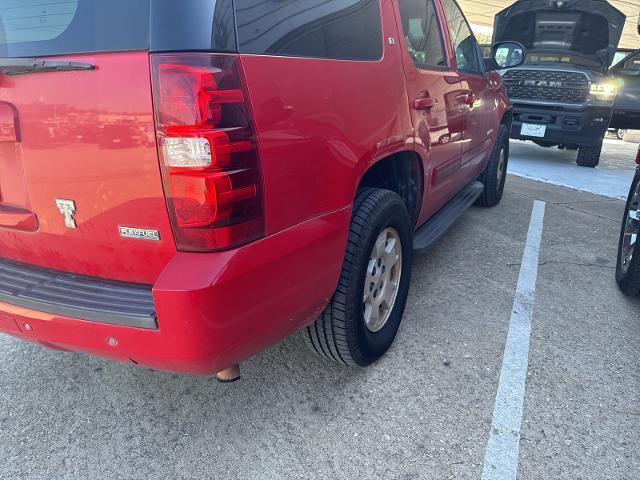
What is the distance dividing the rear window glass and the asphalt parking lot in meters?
1.50

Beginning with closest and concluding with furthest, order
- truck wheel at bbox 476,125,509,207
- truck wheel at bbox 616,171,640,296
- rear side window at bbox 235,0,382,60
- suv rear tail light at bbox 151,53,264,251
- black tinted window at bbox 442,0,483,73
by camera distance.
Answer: suv rear tail light at bbox 151,53,264,251
rear side window at bbox 235,0,382,60
truck wheel at bbox 616,171,640,296
black tinted window at bbox 442,0,483,73
truck wheel at bbox 476,125,509,207

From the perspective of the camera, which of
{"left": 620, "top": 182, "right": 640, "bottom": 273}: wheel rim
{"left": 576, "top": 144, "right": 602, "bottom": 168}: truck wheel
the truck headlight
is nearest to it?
{"left": 620, "top": 182, "right": 640, "bottom": 273}: wheel rim

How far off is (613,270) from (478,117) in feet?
5.12

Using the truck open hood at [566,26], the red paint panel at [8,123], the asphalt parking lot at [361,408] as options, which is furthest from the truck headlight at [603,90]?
the red paint panel at [8,123]

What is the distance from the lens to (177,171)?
1.44 metres

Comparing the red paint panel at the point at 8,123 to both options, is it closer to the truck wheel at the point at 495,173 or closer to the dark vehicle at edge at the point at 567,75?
the truck wheel at the point at 495,173

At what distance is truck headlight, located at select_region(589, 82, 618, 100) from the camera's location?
746 centimetres

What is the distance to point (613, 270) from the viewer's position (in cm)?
379

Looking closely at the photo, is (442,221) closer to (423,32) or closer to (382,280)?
(382,280)

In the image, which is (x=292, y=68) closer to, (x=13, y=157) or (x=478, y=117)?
(x=13, y=157)

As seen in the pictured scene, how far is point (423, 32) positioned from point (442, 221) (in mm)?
1199

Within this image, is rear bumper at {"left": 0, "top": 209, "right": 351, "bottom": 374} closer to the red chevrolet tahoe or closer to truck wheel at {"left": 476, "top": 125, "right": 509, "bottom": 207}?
the red chevrolet tahoe

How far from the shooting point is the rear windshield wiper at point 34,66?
4.79 feet

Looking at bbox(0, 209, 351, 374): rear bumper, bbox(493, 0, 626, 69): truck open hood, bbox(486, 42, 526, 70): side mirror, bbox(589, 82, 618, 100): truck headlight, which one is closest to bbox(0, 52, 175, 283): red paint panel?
bbox(0, 209, 351, 374): rear bumper
